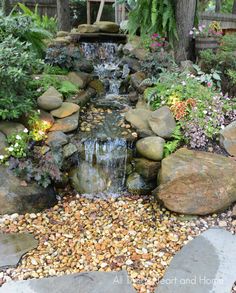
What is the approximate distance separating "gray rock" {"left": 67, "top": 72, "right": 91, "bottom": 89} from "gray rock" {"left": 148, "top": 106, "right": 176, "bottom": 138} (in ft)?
5.26

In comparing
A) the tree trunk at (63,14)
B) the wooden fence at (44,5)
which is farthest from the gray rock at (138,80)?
the wooden fence at (44,5)

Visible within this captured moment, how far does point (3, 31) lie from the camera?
434 cm

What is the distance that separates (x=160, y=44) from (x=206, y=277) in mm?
4256

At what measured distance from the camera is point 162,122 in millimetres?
4125

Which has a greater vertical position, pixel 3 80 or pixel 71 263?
pixel 3 80

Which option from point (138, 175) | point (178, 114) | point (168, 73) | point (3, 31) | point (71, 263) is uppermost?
point (3, 31)

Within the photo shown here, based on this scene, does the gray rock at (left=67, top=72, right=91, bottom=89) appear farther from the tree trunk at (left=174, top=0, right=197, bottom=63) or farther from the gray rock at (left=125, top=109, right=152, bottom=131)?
the tree trunk at (left=174, top=0, right=197, bottom=63)

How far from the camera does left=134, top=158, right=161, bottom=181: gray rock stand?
155 inches

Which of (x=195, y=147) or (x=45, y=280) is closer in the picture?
(x=45, y=280)

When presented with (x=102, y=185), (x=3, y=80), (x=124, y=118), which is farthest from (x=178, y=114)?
(x=3, y=80)

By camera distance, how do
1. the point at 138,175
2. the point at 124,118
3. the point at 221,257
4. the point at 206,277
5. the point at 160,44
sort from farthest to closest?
the point at 160,44 → the point at 124,118 → the point at 138,175 → the point at 221,257 → the point at 206,277

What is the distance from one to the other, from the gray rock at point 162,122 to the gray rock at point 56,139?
114 centimetres

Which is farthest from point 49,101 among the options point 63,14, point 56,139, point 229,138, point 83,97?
point 63,14

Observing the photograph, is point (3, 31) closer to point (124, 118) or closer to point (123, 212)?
point (124, 118)
